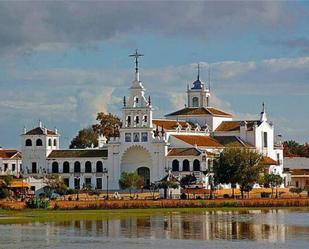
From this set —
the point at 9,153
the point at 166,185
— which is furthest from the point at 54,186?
the point at 9,153

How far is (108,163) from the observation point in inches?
5778

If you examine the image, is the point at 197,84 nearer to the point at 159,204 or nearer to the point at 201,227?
the point at 159,204

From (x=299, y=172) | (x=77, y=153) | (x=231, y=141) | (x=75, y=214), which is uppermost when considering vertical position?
(x=231, y=141)

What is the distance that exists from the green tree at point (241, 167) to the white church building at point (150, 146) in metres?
17.0

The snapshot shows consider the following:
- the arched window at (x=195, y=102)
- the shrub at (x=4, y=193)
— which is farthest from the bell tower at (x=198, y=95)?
the shrub at (x=4, y=193)

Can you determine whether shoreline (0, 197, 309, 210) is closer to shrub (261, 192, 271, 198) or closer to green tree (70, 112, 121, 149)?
shrub (261, 192, 271, 198)

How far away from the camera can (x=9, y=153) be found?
168 m

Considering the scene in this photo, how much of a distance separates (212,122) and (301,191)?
2312 centimetres

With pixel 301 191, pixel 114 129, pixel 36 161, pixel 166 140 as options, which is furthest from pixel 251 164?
pixel 114 129

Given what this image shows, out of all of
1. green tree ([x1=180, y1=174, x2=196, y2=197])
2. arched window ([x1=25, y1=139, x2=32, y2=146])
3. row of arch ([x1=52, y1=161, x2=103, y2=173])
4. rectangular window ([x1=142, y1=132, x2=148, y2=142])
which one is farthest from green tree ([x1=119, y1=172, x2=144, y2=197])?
arched window ([x1=25, y1=139, x2=32, y2=146])

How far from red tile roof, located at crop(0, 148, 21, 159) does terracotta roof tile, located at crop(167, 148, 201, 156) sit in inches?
1180

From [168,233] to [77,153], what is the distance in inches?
3355

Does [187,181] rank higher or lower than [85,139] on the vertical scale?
lower

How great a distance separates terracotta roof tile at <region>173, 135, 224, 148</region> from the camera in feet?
474
